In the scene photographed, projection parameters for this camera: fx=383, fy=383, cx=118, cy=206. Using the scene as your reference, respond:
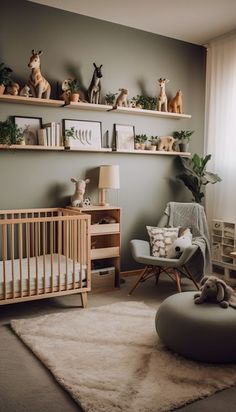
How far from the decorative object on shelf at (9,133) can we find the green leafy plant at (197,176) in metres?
1.94

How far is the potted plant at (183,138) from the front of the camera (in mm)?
4555

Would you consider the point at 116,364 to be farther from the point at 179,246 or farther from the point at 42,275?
the point at 179,246

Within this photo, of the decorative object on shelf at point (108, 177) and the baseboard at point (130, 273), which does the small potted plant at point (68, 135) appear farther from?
the baseboard at point (130, 273)

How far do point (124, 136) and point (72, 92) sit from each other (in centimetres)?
77

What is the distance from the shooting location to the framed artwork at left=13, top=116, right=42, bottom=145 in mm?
3604

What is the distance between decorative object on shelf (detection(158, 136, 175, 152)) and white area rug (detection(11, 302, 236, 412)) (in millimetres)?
2104

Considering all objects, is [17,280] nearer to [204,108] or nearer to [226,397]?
[226,397]

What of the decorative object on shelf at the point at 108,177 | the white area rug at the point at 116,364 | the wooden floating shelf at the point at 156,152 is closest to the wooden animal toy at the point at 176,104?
the wooden floating shelf at the point at 156,152

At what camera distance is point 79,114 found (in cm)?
395

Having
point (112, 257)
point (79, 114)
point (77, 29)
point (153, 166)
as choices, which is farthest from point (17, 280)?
point (77, 29)

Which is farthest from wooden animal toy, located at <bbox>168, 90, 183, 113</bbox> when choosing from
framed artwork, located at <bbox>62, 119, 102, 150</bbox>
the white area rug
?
the white area rug

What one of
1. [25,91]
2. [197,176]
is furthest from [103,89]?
[197,176]

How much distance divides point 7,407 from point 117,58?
349 centimetres

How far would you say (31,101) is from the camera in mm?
3533
